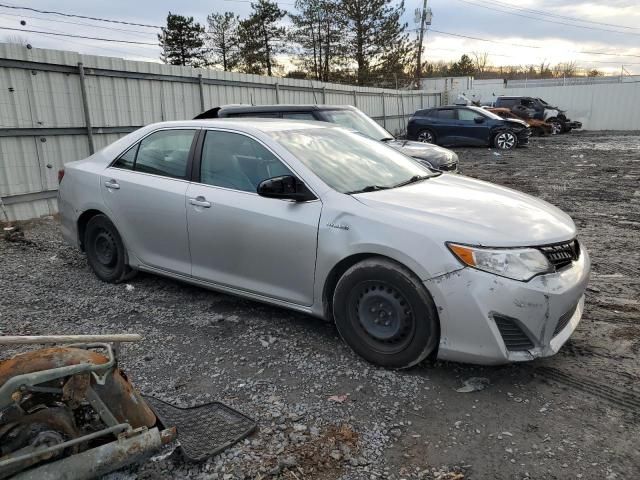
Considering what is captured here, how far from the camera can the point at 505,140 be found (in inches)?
741

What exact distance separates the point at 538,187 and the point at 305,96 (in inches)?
315

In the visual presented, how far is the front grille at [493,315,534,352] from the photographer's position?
2992 millimetres

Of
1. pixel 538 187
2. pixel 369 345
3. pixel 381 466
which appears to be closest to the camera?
pixel 381 466

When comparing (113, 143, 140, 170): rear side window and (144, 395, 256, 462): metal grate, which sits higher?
(113, 143, 140, 170): rear side window

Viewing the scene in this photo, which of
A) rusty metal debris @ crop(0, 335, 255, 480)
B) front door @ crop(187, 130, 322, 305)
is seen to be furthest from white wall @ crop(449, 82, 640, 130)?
rusty metal debris @ crop(0, 335, 255, 480)

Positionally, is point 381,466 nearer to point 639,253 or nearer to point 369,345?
point 369,345

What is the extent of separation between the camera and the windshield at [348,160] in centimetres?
383

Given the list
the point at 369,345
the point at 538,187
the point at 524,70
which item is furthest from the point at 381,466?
the point at 524,70

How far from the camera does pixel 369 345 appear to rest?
339 cm

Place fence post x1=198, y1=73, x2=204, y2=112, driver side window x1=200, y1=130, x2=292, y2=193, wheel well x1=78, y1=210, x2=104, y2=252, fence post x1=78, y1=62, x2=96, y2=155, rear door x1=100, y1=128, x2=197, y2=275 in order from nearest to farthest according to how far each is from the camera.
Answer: driver side window x1=200, y1=130, x2=292, y2=193
rear door x1=100, y1=128, x2=197, y2=275
wheel well x1=78, y1=210, x2=104, y2=252
fence post x1=78, y1=62, x2=96, y2=155
fence post x1=198, y1=73, x2=204, y2=112

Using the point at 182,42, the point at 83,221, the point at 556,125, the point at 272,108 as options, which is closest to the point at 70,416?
the point at 83,221

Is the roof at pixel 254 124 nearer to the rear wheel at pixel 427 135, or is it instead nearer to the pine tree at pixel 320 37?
the rear wheel at pixel 427 135

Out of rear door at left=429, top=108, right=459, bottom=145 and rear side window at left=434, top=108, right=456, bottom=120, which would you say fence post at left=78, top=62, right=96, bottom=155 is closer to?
rear door at left=429, top=108, right=459, bottom=145

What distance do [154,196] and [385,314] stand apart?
2300 millimetres
